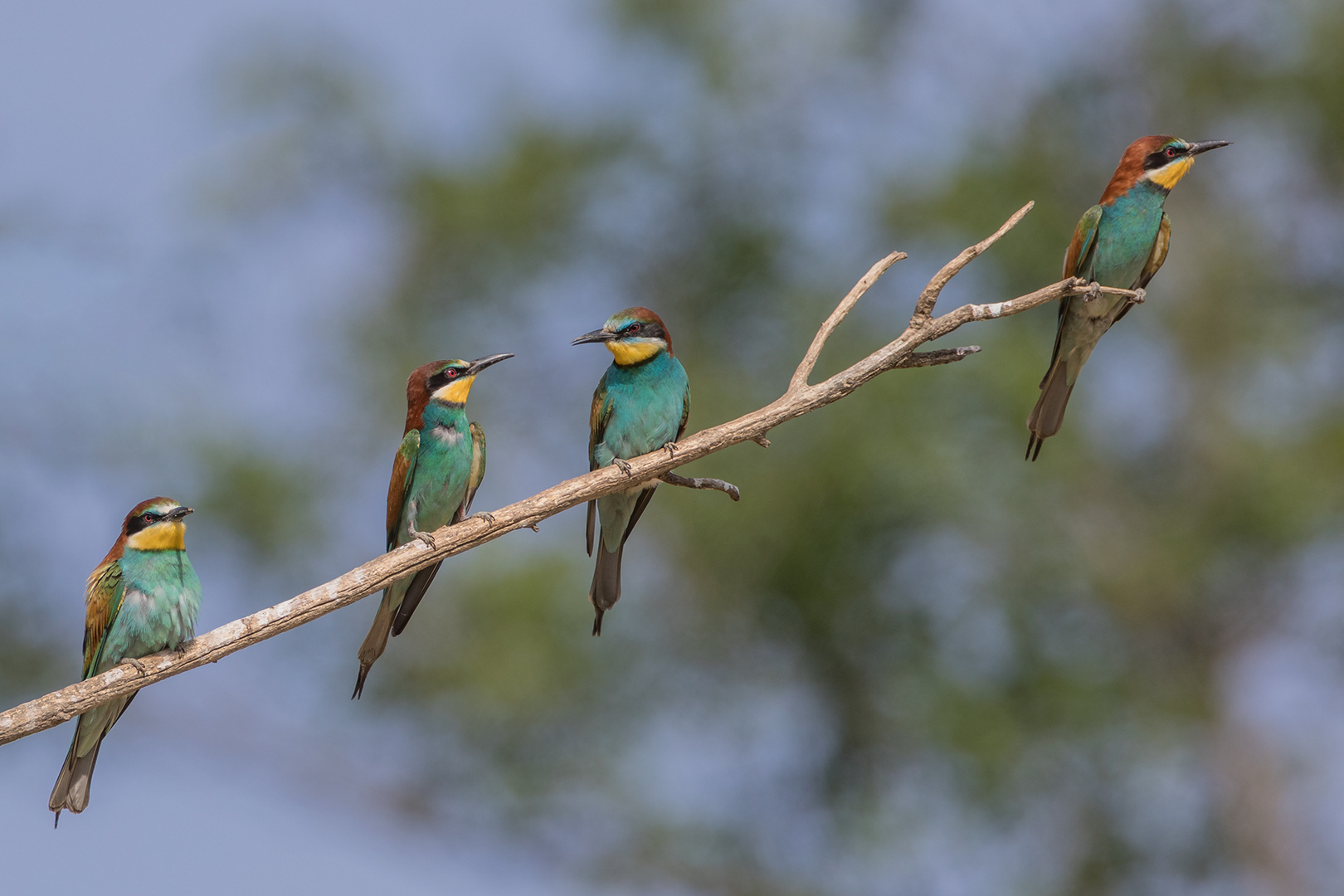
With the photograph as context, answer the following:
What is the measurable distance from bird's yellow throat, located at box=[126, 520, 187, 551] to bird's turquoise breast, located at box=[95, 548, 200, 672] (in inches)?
1.6

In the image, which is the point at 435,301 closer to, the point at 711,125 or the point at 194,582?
the point at 711,125

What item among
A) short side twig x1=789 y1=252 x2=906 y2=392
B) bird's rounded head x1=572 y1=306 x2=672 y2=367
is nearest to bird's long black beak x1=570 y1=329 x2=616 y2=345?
bird's rounded head x1=572 y1=306 x2=672 y2=367

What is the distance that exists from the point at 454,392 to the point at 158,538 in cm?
101

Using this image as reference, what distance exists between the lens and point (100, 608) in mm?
4422

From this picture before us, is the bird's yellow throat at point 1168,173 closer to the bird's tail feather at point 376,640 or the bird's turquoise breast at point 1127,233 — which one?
the bird's turquoise breast at point 1127,233

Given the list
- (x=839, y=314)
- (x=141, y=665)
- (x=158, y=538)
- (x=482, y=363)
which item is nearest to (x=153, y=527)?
(x=158, y=538)

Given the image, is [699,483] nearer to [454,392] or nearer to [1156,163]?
[454,392]

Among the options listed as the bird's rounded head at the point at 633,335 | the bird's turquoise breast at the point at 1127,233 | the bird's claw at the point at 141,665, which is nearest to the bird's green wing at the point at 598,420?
the bird's rounded head at the point at 633,335

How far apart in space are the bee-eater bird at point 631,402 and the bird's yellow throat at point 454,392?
0.43 metres

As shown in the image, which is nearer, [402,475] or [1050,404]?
[1050,404]

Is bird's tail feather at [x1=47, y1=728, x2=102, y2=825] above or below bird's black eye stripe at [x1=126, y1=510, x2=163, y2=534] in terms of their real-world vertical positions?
below

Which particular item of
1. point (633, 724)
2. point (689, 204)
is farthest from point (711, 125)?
point (633, 724)

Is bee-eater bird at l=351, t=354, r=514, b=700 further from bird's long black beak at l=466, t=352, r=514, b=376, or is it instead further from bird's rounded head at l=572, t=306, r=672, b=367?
bird's rounded head at l=572, t=306, r=672, b=367

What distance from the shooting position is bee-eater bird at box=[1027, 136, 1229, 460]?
3719 millimetres
